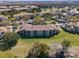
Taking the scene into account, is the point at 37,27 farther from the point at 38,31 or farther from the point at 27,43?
the point at 27,43

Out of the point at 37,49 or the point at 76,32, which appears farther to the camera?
the point at 76,32

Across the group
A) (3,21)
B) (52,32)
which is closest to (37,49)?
(52,32)

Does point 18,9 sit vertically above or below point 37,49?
below

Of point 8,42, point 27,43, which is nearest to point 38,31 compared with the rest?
point 27,43

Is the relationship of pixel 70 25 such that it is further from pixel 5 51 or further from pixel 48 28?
pixel 5 51

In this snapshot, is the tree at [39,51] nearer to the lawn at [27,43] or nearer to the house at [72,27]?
the lawn at [27,43]

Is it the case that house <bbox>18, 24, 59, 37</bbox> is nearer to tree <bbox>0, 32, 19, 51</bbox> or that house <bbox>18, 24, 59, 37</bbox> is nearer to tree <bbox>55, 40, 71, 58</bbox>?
tree <bbox>0, 32, 19, 51</bbox>

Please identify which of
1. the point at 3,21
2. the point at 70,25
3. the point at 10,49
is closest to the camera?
the point at 10,49

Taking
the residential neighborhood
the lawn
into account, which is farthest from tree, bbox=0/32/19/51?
the lawn
